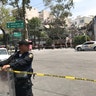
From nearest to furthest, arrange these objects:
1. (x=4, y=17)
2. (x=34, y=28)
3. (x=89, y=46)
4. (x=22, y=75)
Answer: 1. (x=22, y=75)
2. (x=89, y=46)
3. (x=4, y=17)
4. (x=34, y=28)

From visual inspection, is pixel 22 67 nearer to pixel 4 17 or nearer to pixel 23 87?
pixel 23 87

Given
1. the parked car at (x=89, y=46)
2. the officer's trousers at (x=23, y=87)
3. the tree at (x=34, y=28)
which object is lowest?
the parked car at (x=89, y=46)

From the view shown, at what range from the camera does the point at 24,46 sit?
681 centimetres

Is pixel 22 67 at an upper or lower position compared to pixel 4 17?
lower

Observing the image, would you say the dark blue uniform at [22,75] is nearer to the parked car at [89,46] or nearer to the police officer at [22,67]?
the police officer at [22,67]

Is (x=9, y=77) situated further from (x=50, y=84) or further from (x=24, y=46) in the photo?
(x=50, y=84)

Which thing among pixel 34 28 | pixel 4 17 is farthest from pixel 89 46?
pixel 34 28

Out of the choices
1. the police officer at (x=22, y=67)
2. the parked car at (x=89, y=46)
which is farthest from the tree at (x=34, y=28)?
the police officer at (x=22, y=67)

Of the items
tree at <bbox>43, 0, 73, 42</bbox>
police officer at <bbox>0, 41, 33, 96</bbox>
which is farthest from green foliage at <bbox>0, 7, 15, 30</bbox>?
police officer at <bbox>0, 41, 33, 96</bbox>

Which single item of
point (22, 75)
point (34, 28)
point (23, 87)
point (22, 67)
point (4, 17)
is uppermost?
point (4, 17)

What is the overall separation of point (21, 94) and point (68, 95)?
15.6 feet

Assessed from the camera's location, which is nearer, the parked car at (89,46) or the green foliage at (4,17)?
the parked car at (89,46)

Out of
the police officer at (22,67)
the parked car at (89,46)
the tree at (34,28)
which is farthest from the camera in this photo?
the tree at (34,28)

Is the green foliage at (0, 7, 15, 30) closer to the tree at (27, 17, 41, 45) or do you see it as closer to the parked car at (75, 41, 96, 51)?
the parked car at (75, 41, 96, 51)
